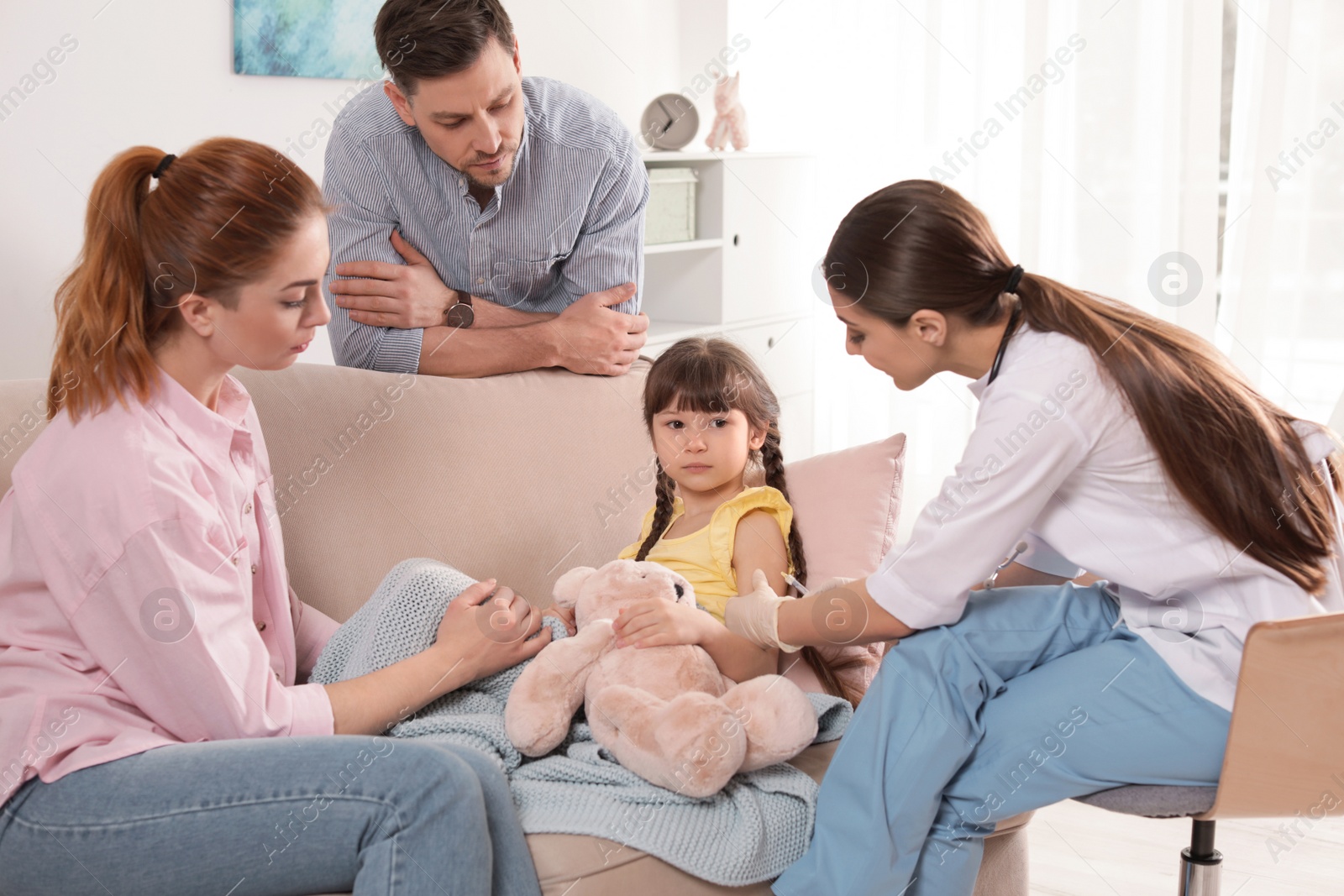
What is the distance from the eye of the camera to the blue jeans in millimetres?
1091

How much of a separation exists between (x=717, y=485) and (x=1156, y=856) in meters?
1.06

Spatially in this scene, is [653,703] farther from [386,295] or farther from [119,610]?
[386,295]

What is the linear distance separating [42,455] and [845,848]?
0.95 m

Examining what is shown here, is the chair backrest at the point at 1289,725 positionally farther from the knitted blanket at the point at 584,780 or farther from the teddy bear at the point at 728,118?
the teddy bear at the point at 728,118

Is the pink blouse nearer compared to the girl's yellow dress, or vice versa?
the pink blouse

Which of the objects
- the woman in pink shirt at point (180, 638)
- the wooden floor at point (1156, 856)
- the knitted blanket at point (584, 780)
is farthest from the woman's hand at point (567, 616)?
the wooden floor at point (1156, 856)

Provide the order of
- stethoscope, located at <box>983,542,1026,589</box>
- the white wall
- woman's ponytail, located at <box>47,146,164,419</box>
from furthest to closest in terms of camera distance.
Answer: the white wall → stethoscope, located at <box>983,542,1026,589</box> → woman's ponytail, located at <box>47,146,164,419</box>

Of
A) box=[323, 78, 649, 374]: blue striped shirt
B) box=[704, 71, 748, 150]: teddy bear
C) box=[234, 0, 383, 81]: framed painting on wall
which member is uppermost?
box=[234, 0, 383, 81]: framed painting on wall

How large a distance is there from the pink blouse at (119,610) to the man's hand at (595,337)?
32.1 inches

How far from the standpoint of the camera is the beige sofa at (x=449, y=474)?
5.64ft

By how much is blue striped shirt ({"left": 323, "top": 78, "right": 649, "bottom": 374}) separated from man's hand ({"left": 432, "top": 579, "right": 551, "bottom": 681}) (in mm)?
601

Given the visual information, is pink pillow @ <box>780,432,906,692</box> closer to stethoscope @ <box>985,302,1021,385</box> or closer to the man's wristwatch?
stethoscope @ <box>985,302,1021,385</box>

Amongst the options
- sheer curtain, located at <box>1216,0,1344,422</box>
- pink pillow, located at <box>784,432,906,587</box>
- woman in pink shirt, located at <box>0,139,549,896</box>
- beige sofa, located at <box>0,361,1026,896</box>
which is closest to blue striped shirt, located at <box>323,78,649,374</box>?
beige sofa, located at <box>0,361,1026,896</box>

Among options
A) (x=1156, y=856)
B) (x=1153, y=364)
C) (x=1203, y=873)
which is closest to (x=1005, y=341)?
(x=1153, y=364)
